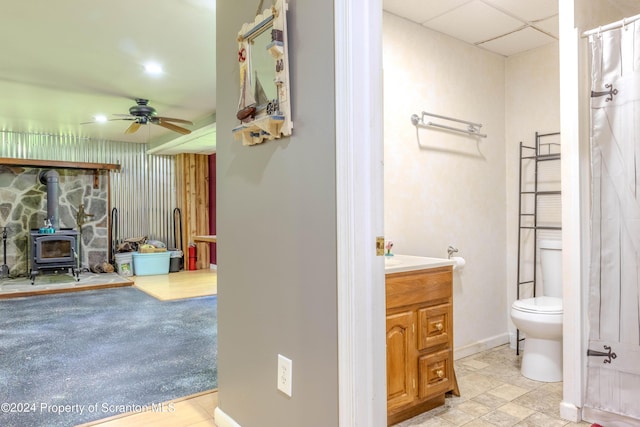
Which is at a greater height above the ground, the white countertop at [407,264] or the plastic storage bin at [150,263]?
the white countertop at [407,264]

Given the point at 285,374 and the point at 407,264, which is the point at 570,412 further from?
the point at 285,374

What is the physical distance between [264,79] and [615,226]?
1.76 m

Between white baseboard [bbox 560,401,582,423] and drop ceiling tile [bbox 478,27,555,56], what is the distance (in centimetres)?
243

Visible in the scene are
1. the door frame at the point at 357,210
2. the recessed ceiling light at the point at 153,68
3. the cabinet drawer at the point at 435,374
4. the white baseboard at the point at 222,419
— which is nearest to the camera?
the door frame at the point at 357,210

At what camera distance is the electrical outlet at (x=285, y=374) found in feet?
4.80

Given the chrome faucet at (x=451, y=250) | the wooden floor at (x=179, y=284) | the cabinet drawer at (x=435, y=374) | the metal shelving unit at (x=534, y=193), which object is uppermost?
the metal shelving unit at (x=534, y=193)

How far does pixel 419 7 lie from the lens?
2.53m

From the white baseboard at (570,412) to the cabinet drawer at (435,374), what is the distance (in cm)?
55

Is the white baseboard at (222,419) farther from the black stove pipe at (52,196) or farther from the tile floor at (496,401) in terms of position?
the black stove pipe at (52,196)

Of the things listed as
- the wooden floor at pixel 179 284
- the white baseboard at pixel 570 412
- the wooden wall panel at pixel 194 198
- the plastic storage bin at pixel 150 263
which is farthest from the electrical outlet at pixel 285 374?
the wooden wall panel at pixel 194 198

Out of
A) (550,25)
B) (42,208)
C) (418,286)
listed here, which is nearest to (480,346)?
(418,286)

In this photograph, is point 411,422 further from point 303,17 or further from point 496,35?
point 496,35

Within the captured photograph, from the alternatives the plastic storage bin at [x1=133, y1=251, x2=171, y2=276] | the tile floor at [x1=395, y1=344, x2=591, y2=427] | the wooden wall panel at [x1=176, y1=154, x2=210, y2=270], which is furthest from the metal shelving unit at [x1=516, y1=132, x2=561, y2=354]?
the wooden wall panel at [x1=176, y1=154, x2=210, y2=270]

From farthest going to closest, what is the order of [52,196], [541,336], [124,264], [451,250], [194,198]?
[194,198]
[124,264]
[52,196]
[451,250]
[541,336]
